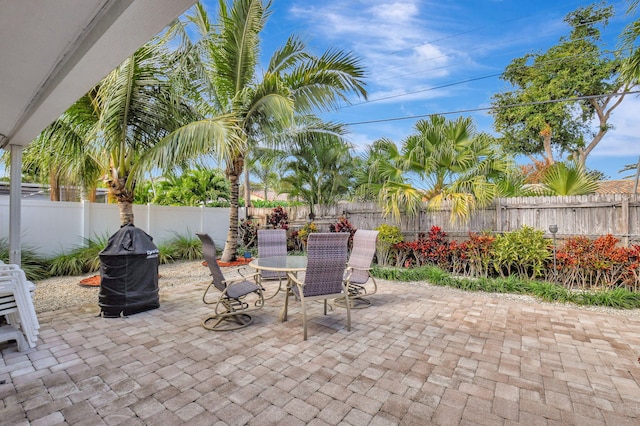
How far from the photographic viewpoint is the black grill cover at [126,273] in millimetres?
4168

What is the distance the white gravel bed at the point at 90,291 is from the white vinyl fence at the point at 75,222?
1.21 m

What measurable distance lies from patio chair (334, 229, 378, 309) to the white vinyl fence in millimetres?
6682

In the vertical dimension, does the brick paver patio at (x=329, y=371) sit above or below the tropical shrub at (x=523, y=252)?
below

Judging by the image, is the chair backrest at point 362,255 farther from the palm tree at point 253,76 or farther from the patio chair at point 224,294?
Result: the palm tree at point 253,76

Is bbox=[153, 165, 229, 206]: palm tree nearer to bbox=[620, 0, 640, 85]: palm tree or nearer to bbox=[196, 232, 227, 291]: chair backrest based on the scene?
bbox=[196, 232, 227, 291]: chair backrest

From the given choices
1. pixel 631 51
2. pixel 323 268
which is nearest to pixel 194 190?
pixel 323 268

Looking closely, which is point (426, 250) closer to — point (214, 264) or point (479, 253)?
point (479, 253)

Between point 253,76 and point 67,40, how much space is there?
622 centimetres

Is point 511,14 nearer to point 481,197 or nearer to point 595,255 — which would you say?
point 481,197

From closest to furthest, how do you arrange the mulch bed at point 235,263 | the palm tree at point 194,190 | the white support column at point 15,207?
1. the white support column at point 15,207
2. the mulch bed at point 235,263
3. the palm tree at point 194,190

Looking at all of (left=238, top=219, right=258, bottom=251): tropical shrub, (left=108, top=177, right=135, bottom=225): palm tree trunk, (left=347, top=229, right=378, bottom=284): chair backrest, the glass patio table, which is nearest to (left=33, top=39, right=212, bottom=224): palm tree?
(left=108, top=177, right=135, bottom=225): palm tree trunk

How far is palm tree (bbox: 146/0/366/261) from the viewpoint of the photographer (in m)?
7.08

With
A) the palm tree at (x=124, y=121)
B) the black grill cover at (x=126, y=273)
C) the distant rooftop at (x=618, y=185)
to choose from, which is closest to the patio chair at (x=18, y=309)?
the black grill cover at (x=126, y=273)

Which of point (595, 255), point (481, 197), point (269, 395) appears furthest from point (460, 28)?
point (269, 395)
